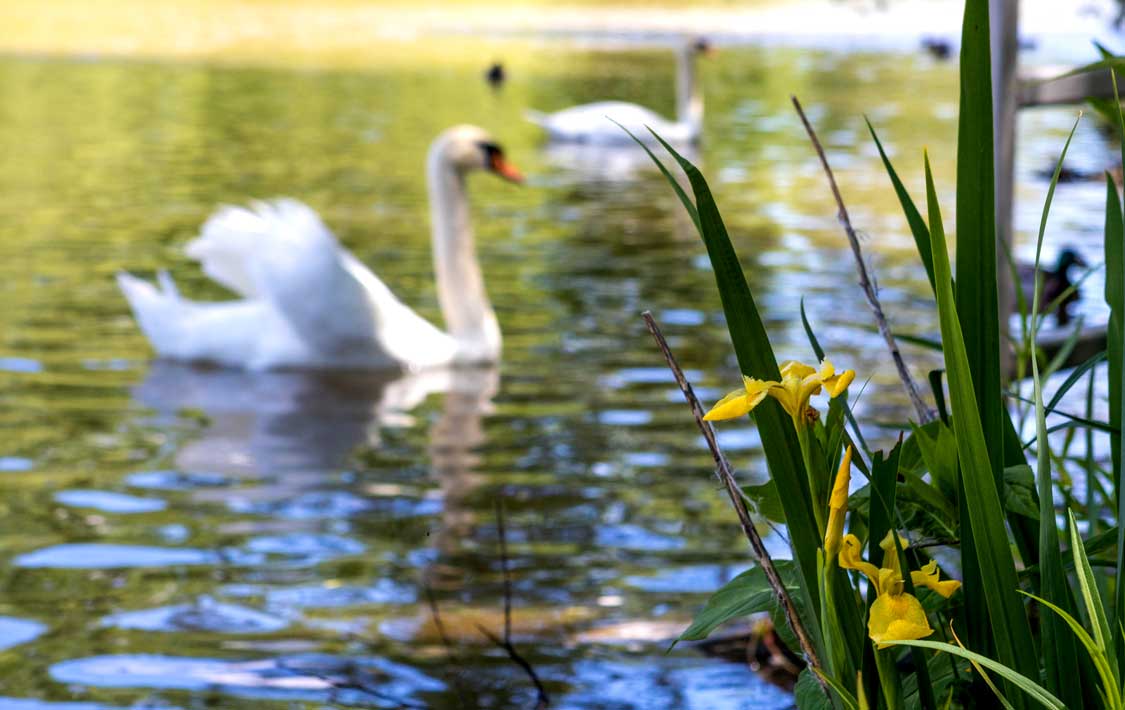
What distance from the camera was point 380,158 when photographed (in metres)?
15.3

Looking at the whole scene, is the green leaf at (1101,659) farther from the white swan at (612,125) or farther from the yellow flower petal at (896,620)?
the white swan at (612,125)

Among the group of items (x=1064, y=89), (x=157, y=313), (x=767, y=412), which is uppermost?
(x=1064, y=89)

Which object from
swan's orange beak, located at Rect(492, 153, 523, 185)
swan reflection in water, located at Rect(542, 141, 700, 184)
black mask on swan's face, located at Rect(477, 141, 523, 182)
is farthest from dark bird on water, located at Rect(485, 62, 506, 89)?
black mask on swan's face, located at Rect(477, 141, 523, 182)

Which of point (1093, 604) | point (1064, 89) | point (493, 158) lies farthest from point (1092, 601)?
point (493, 158)

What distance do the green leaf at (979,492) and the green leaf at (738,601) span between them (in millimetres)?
202

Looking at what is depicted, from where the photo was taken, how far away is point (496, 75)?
2342 centimetres

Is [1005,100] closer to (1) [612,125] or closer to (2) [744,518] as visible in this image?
(2) [744,518]

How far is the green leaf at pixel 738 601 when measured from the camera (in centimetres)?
148

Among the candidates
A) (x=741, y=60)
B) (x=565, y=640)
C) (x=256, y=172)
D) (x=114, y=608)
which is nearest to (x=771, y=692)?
(x=565, y=640)

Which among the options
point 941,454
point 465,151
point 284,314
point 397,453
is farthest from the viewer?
point 465,151

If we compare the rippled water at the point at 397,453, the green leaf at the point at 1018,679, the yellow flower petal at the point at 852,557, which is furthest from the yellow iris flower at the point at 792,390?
the rippled water at the point at 397,453

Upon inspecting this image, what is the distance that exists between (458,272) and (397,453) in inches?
78.5

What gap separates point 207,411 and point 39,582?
2.29 m

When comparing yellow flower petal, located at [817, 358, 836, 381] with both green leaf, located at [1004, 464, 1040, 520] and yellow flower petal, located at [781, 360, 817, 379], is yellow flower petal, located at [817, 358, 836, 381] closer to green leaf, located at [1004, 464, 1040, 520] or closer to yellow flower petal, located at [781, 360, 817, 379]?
yellow flower petal, located at [781, 360, 817, 379]
